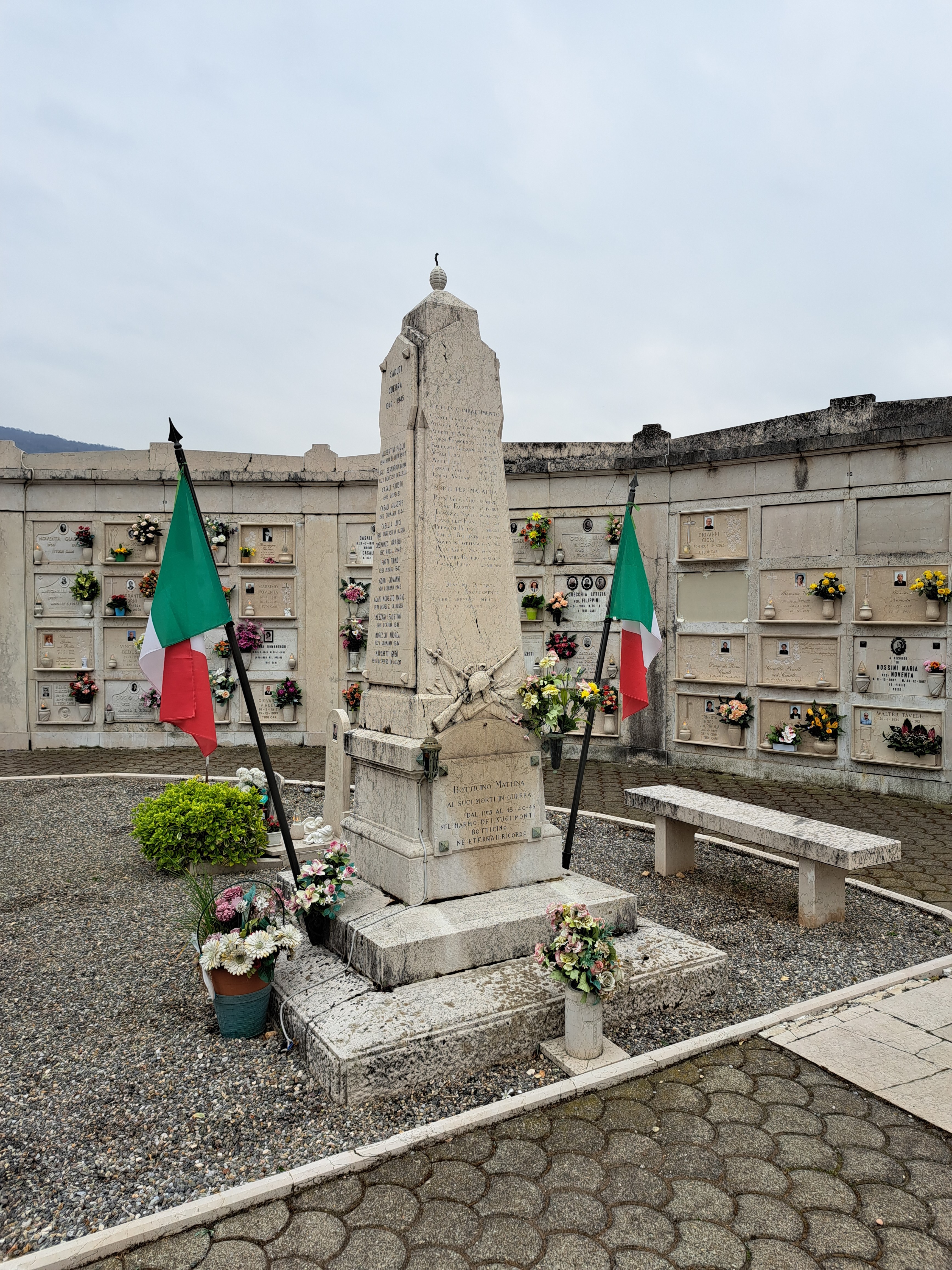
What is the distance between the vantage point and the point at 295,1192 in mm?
2662

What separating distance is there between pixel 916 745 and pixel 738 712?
197 centimetres

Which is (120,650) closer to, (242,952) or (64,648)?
(64,648)

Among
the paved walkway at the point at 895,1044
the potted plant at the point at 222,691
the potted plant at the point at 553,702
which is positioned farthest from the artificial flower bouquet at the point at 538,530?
the paved walkway at the point at 895,1044

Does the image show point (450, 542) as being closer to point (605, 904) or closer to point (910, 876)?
point (605, 904)

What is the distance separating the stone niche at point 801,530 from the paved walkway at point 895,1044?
20.5 feet

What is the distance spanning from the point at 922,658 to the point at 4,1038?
9.01m

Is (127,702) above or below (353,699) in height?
below

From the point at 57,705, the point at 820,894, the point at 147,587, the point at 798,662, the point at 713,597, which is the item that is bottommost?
the point at 820,894

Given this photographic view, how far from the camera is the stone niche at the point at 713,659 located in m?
10.1

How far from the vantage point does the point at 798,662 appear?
381 inches

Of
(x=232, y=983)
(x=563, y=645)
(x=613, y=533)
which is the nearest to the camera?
(x=232, y=983)

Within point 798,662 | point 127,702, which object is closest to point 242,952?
point 798,662

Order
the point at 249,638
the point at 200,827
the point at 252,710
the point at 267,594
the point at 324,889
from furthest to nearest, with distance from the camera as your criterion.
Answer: the point at 267,594 → the point at 249,638 → the point at 200,827 → the point at 252,710 → the point at 324,889

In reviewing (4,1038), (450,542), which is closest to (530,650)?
(450,542)
